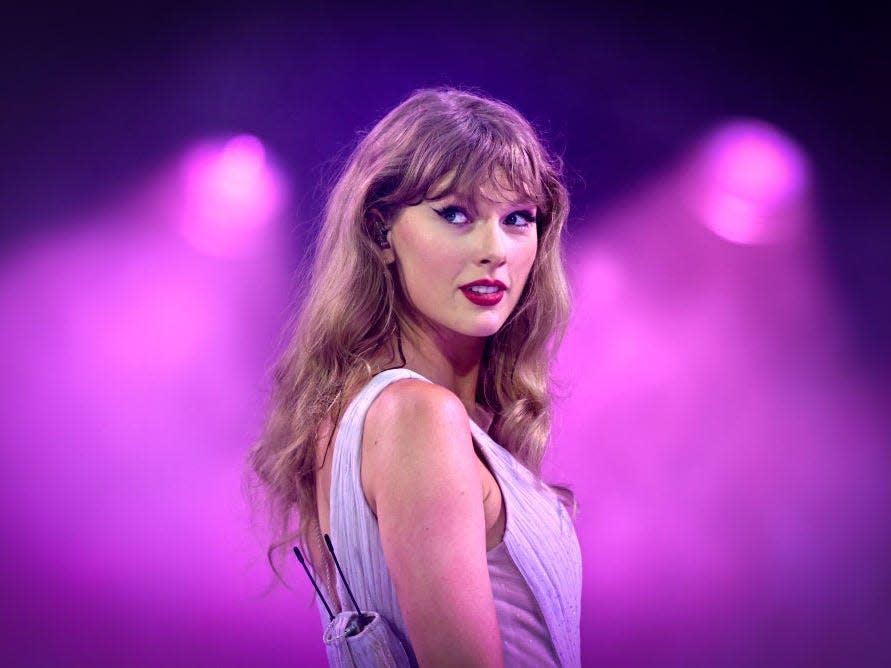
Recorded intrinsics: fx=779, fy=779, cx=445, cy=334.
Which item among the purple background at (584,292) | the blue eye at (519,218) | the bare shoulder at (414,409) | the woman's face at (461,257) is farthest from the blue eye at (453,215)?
the purple background at (584,292)

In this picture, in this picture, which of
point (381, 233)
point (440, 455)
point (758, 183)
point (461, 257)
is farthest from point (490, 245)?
point (758, 183)

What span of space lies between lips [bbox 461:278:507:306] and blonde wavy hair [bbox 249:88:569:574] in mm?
146

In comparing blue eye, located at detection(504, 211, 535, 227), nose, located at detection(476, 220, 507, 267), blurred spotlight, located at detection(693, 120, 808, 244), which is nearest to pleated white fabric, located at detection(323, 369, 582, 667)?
nose, located at detection(476, 220, 507, 267)

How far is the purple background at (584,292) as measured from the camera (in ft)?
8.66

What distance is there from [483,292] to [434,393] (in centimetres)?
31

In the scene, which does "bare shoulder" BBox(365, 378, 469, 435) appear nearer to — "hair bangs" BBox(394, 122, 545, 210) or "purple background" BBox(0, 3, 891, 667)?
"hair bangs" BBox(394, 122, 545, 210)

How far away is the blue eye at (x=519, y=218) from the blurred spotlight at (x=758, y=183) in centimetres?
175

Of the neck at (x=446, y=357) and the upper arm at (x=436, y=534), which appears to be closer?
the upper arm at (x=436, y=534)

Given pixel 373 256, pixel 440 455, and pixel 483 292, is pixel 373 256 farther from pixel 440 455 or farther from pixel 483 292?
pixel 440 455

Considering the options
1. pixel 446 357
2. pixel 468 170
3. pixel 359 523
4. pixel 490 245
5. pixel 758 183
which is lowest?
pixel 359 523

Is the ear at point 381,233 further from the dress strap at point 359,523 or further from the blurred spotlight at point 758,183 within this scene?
the blurred spotlight at point 758,183

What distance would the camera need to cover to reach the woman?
1.04 m

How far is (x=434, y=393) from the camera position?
1132mm

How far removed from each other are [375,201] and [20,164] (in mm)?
1730
